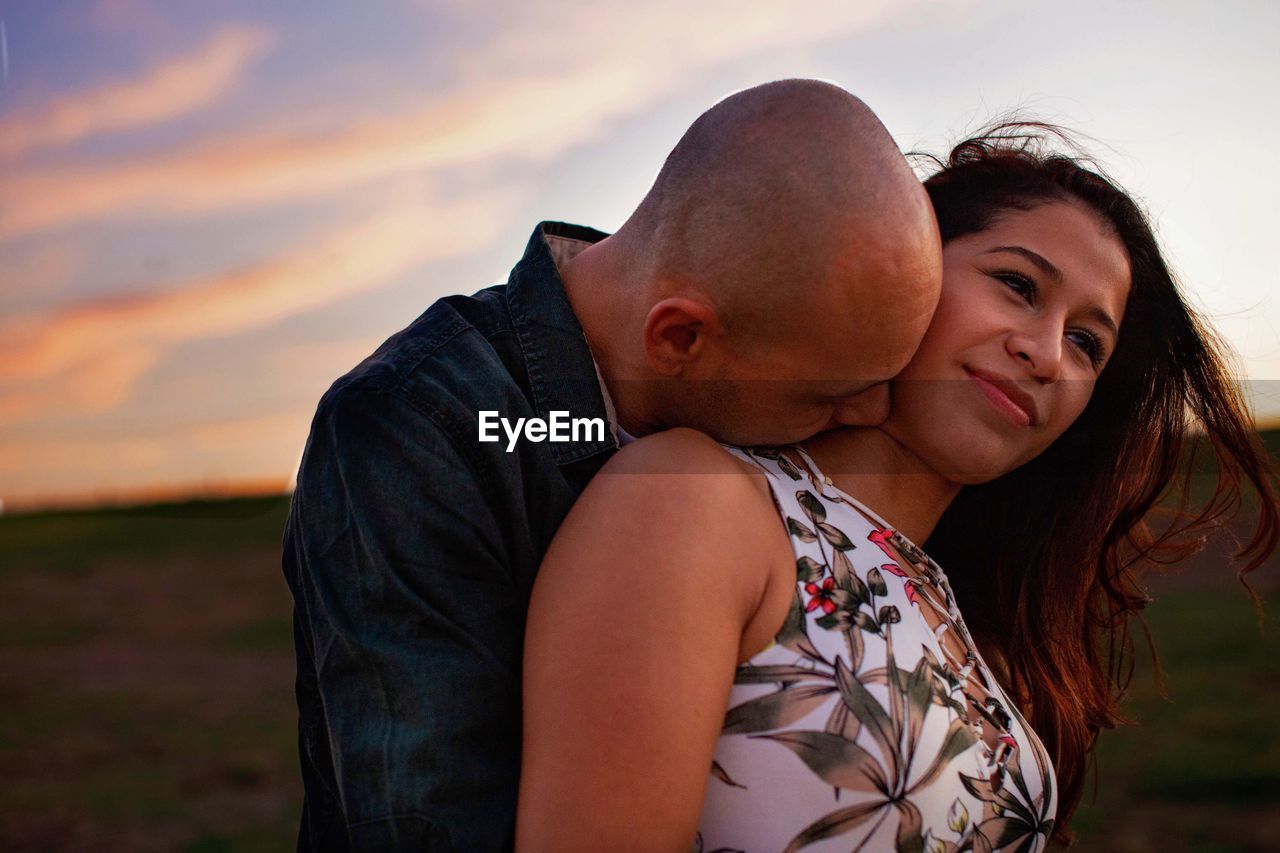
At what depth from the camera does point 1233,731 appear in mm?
6754

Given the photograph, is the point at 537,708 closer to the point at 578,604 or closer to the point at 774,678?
the point at 578,604

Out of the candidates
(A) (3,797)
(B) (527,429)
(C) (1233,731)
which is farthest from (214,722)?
(B) (527,429)

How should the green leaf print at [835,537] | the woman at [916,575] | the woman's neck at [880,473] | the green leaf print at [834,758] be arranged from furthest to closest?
the woman's neck at [880,473] → the green leaf print at [835,537] → the green leaf print at [834,758] → the woman at [916,575]

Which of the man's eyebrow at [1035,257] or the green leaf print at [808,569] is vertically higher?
the man's eyebrow at [1035,257]

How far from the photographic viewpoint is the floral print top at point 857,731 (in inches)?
60.1

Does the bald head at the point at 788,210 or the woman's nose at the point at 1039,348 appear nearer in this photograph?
the bald head at the point at 788,210

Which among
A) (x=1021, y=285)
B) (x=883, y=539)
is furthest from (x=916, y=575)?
(x=1021, y=285)

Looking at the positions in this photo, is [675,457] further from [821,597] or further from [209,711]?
[209,711]

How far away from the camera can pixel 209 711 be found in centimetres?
866

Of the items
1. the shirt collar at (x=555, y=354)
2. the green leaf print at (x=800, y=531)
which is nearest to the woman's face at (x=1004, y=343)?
the green leaf print at (x=800, y=531)

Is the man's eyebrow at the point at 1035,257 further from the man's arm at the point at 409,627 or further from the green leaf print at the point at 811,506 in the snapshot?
the man's arm at the point at 409,627

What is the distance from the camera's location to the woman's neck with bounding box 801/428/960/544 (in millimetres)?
2012

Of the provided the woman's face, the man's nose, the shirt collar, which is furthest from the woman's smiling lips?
the shirt collar

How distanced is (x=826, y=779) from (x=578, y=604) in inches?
16.7
